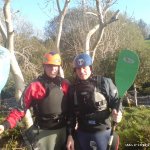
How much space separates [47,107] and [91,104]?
46cm

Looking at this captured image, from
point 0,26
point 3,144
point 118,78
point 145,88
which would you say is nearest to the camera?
point 118,78

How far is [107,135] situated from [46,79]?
2.90 feet

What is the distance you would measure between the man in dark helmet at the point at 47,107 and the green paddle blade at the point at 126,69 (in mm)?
584

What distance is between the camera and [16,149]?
641cm

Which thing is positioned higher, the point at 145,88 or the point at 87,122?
the point at 87,122

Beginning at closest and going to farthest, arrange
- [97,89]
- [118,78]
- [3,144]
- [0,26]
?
[97,89], [118,78], [0,26], [3,144]

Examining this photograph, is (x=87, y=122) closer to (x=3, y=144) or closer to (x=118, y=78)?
(x=118, y=78)

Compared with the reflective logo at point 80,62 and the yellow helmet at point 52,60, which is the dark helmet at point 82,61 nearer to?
the reflective logo at point 80,62

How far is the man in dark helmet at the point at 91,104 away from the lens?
331cm

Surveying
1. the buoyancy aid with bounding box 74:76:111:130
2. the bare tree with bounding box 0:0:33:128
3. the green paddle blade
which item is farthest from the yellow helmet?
the bare tree with bounding box 0:0:33:128

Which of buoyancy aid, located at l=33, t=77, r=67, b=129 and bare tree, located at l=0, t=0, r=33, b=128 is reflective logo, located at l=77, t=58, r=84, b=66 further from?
bare tree, located at l=0, t=0, r=33, b=128

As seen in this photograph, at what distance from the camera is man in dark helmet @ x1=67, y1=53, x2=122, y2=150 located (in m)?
3.31

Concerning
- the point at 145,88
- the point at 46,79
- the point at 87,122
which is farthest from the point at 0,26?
the point at 145,88

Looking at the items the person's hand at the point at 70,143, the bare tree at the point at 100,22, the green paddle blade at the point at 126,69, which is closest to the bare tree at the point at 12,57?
the bare tree at the point at 100,22
